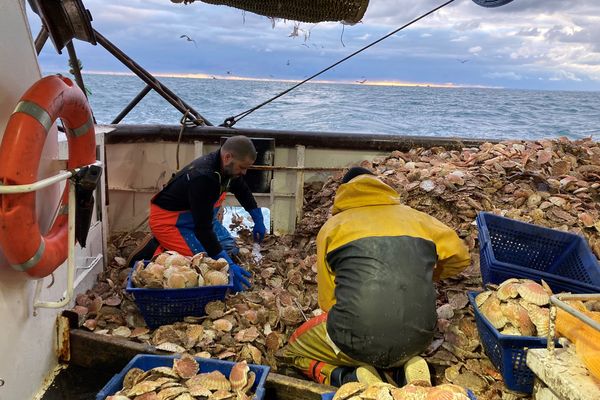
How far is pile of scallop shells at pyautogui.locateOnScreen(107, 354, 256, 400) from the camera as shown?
1.85m

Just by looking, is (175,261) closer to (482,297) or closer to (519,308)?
(482,297)

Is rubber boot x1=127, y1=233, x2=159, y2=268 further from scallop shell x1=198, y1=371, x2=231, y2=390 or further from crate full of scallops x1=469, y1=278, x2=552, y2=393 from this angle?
crate full of scallops x1=469, y1=278, x2=552, y2=393

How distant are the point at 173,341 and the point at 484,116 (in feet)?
81.1

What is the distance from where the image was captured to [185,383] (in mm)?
1970

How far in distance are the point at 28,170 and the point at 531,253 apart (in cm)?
264

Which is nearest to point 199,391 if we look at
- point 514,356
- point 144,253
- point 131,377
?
point 131,377

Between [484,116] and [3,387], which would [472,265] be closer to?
[3,387]

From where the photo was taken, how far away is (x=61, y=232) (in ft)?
6.79

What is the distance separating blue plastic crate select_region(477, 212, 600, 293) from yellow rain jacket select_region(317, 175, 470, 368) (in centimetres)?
30

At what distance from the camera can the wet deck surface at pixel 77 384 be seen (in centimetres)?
227

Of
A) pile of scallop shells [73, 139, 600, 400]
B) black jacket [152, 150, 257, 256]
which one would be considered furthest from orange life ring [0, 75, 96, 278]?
black jacket [152, 150, 257, 256]

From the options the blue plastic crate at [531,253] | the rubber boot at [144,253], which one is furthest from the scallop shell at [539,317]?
the rubber boot at [144,253]

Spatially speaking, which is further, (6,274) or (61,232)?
(61,232)

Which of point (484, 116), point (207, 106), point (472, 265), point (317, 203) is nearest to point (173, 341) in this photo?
point (472, 265)
